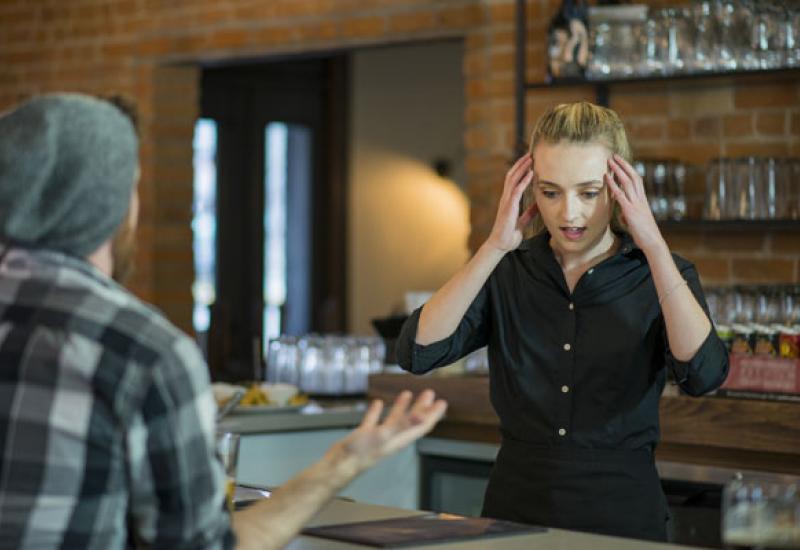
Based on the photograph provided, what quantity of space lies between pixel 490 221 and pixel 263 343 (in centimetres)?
345

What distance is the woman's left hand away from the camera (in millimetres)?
2482

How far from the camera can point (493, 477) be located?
2.66m

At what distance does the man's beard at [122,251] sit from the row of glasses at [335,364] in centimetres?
313

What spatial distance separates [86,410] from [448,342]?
50.7 inches

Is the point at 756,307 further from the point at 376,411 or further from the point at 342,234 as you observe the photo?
the point at 342,234

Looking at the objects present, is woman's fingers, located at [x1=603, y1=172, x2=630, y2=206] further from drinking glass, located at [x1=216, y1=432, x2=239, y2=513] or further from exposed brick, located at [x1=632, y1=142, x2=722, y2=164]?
exposed brick, located at [x1=632, y1=142, x2=722, y2=164]

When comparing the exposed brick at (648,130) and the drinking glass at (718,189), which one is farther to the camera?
the exposed brick at (648,130)

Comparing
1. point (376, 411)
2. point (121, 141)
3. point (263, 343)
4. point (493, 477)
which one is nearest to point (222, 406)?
point (493, 477)

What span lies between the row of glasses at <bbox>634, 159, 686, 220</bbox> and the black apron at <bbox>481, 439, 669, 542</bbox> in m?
2.07

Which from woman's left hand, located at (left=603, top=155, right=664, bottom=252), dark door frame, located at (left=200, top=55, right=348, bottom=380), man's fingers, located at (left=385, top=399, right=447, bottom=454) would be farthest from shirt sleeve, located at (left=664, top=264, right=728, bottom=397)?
dark door frame, located at (left=200, top=55, right=348, bottom=380)

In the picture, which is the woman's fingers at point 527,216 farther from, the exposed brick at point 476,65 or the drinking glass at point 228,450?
the exposed brick at point 476,65

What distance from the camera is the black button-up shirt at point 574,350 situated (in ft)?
8.39

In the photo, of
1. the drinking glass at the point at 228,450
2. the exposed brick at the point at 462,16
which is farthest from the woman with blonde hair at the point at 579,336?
the exposed brick at the point at 462,16

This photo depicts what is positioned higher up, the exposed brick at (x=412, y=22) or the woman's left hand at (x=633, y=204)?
the exposed brick at (x=412, y=22)
